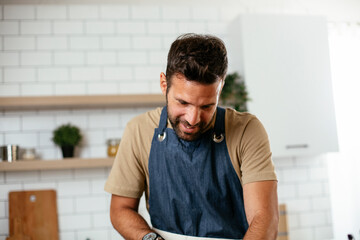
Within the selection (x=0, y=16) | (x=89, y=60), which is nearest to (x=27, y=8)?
(x=0, y=16)

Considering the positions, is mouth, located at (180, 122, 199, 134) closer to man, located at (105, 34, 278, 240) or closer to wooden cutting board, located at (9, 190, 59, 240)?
man, located at (105, 34, 278, 240)

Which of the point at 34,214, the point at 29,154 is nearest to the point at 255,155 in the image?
the point at 29,154

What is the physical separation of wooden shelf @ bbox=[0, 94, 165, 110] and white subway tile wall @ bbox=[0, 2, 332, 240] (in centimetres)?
13

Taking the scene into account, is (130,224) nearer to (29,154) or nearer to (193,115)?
(193,115)

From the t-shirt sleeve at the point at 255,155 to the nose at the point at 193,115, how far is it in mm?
266

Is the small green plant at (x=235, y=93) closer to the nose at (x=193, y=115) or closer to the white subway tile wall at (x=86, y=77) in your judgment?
the white subway tile wall at (x=86, y=77)

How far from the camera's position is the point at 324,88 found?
3293 millimetres

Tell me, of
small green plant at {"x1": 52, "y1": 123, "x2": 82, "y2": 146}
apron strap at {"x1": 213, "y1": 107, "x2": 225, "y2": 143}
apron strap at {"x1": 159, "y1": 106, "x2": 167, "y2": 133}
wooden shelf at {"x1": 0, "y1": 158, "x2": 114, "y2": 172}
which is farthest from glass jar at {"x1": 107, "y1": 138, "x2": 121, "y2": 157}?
apron strap at {"x1": 213, "y1": 107, "x2": 225, "y2": 143}

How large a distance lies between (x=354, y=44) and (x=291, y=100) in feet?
3.37

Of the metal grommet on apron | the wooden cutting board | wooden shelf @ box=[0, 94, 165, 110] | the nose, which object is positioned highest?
wooden shelf @ box=[0, 94, 165, 110]

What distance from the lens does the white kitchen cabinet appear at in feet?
10.4

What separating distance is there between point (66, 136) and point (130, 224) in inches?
62.8

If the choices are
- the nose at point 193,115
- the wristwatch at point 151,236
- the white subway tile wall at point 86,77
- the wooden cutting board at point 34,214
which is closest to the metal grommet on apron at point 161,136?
the nose at point 193,115

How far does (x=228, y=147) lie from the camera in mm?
1643
